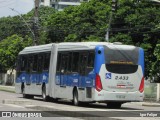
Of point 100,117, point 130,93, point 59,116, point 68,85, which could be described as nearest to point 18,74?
point 68,85

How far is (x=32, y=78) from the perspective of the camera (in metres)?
34.8

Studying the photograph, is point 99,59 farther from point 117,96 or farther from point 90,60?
point 117,96

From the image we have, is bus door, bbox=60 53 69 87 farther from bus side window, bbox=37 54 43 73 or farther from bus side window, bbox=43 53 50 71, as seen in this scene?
bus side window, bbox=37 54 43 73

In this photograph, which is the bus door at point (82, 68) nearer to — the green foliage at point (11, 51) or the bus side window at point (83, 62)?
the bus side window at point (83, 62)

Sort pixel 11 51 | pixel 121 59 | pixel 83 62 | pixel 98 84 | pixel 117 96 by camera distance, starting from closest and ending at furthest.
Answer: pixel 98 84, pixel 117 96, pixel 121 59, pixel 83 62, pixel 11 51

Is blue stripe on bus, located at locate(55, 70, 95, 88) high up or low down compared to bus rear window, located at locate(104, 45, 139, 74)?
down

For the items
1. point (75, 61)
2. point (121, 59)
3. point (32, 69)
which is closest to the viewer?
point (121, 59)

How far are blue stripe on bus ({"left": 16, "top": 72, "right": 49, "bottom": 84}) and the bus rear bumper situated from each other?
7036mm

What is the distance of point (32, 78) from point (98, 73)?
10.0 metres

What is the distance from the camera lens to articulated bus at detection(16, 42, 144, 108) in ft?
84.6

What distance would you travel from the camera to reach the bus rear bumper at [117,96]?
2553cm

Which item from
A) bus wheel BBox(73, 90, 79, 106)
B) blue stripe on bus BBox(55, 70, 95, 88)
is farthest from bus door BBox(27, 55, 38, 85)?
bus wheel BBox(73, 90, 79, 106)

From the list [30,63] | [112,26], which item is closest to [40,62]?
[30,63]

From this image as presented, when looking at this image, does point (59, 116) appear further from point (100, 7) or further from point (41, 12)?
point (41, 12)
